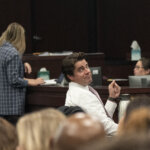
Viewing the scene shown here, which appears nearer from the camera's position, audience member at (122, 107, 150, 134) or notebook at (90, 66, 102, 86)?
audience member at (122, 107, 150, 134)

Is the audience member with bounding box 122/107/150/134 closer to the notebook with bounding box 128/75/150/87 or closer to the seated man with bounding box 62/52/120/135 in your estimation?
the seated man with bounding box 62/52/120/135

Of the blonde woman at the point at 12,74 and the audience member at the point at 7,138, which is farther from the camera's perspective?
the blonde woman at the point at 12,74

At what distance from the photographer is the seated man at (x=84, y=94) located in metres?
3.02

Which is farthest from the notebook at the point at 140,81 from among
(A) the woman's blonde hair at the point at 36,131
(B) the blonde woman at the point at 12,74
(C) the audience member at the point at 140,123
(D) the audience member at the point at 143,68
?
(C) the audience member at the point at 140,123

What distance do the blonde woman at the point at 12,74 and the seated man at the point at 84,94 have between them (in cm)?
90

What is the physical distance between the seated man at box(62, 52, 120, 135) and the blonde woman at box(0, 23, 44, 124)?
2.94 ft


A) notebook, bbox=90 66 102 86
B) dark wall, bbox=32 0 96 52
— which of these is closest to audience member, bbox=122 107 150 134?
notebook, bbox=90 66 102 86

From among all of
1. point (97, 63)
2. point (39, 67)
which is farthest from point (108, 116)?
point (97, 63)

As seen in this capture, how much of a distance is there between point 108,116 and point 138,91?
0.84 metres

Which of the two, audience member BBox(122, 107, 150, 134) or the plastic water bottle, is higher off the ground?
audience member BBox(122, 107, 150, 134)

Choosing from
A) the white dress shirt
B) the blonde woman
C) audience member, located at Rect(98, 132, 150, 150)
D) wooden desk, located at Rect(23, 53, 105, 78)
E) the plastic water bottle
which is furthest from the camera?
the plastic water bottle

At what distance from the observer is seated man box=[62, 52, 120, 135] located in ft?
9.90

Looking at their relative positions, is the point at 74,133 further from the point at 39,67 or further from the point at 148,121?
the point at 39,67

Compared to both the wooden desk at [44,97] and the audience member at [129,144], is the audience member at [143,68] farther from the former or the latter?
the audience member at [129,144]
